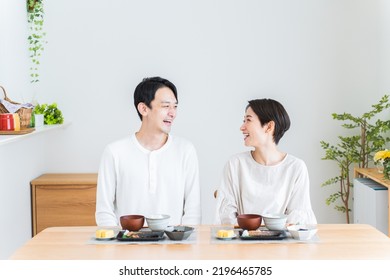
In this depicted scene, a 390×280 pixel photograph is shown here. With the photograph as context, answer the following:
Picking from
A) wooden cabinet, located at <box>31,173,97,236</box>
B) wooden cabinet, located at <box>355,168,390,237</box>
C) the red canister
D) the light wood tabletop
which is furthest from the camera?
wooden cabinet, located at <box>31,173,97,236</box>

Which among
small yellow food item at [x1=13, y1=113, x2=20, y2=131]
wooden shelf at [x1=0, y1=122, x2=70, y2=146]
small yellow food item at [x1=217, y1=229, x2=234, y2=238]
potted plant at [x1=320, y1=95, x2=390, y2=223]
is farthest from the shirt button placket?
potted plant at [x1=320, y1=95, x2=390, y2=223]

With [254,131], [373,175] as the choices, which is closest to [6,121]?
[254,131]

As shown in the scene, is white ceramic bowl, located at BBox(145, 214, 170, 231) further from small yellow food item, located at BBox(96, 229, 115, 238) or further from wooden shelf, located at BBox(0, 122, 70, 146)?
wooden shelf, located at BBox(0, 122, 70, 146)

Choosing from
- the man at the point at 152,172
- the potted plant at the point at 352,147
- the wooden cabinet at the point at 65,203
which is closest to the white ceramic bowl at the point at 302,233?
the man at the point at 152,172

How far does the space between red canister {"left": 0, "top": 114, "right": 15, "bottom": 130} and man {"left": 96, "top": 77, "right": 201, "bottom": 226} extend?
1.03m

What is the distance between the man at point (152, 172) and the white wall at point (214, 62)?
1854 mm

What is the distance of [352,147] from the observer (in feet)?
15.8

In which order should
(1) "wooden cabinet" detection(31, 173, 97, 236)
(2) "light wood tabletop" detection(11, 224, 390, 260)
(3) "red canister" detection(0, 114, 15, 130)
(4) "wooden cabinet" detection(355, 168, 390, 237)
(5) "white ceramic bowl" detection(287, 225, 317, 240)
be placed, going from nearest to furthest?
1. (2) "light wood tabletop" detection(11, 224, 390, 260)
2. (5) "white ceramic bowl" detection(287, 225, 317, 240)
3. (3) "red canister" detection(0, 114, 15, 130)
4. (4) "wooden cabinet" detection(355, 168, 390, 237)
5. (1) "wooden cabinet" detection(31, 173, 97, 236)

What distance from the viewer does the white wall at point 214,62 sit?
4934mm

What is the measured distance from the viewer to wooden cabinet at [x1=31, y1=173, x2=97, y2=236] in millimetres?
4629

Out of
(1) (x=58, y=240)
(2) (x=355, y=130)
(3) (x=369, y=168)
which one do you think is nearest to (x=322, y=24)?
(2) (x=355, y=130)

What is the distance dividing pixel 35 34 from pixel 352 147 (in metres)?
2.75
